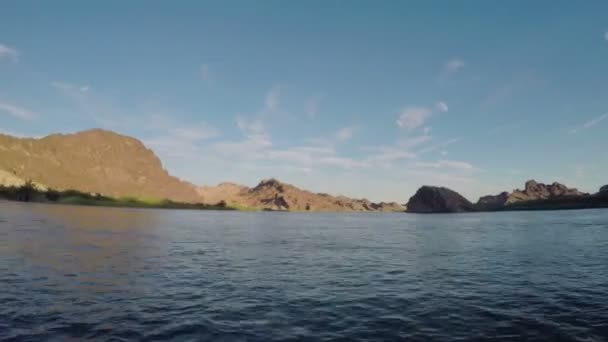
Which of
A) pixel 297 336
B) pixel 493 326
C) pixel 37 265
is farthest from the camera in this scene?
pixel 37 265

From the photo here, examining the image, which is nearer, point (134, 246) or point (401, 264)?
point (401, 264)

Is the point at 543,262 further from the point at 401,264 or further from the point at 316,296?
the point at 316,296

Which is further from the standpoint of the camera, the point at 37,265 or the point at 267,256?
the point at 267,256

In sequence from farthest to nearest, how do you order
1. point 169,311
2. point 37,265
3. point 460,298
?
1. point 37,265
2. point 460,298
3. point 169,311

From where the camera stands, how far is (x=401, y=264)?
45.9 metres

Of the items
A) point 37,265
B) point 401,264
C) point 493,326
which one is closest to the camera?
point 493,326

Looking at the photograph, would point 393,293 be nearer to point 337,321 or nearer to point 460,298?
point 460,298

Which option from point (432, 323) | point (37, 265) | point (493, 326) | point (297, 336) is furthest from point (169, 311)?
point (37, 265)

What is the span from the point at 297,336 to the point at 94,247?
148 feet

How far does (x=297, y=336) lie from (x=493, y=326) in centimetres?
1101

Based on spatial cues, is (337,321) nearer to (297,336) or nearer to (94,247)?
(297,336)

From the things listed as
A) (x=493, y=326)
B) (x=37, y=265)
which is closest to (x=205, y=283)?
(x=37, y=265)

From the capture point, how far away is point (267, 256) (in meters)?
51.9

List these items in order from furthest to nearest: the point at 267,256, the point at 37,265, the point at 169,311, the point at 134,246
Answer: the point at 134,246, the point at 267,256, the point at 37,265, the point at 169,311
